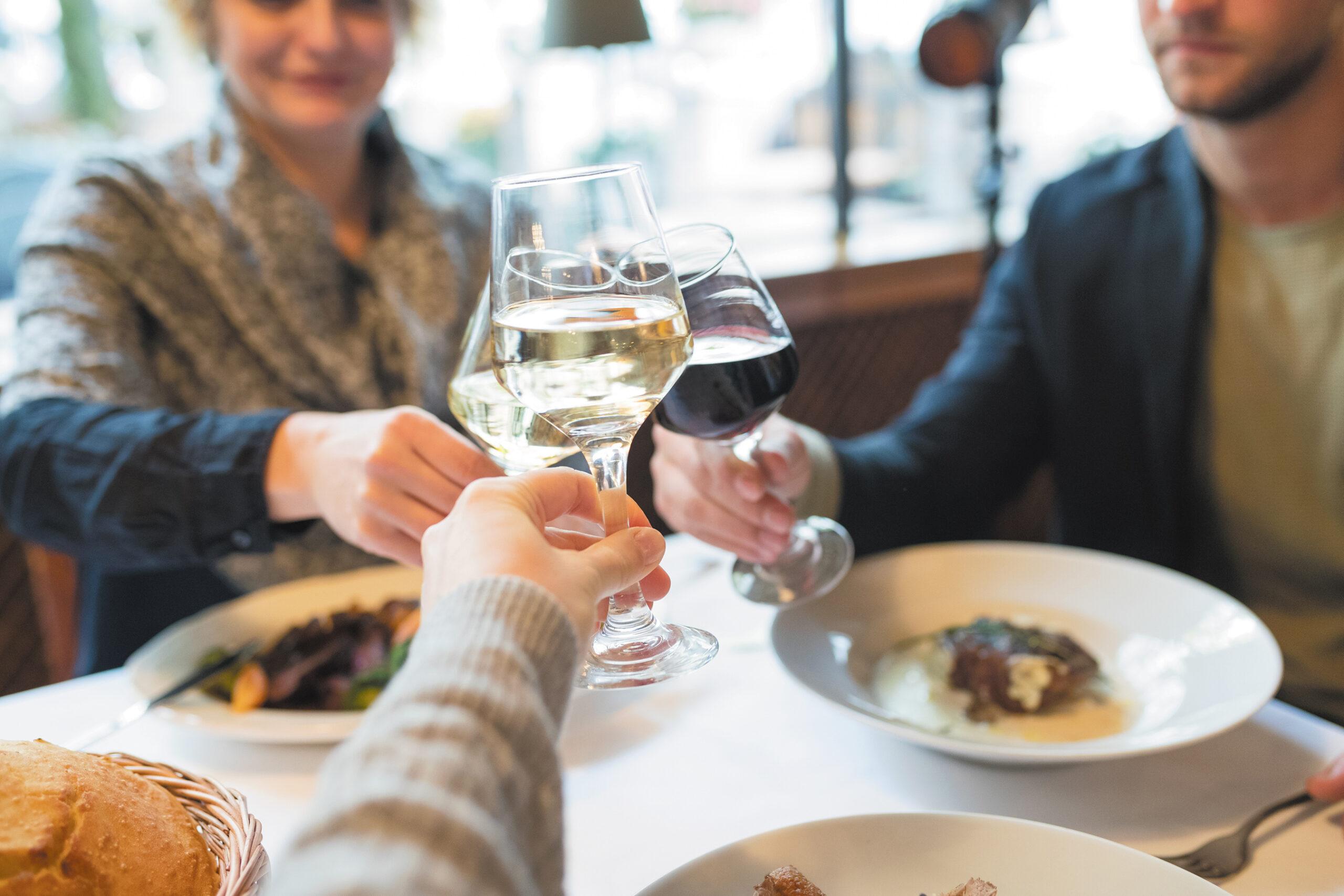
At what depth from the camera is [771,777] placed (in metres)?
0.83

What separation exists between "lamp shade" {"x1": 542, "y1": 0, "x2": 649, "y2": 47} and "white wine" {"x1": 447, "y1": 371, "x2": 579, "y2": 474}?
2.11m

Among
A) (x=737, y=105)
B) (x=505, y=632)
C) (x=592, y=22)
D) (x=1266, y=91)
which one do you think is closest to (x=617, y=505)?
(x=505, y=632)

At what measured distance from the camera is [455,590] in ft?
1.44

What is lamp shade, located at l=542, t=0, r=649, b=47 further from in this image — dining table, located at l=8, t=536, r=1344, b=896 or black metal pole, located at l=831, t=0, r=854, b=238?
dining table, located at l=8, t=536, r=1344, b=896

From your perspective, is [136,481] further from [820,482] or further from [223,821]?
[820,482]

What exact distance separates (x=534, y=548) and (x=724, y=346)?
331 mm

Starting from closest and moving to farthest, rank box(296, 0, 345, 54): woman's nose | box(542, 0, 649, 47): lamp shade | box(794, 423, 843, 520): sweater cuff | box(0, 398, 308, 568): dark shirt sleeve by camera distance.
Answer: box(0, 398, 308, 568): dark shirt sleeve < box(794, 423, 843, 520): sweater cuff < box(296, 0, 345, 54): woman's nose < box(542, 0, 649, 47): lamp shade

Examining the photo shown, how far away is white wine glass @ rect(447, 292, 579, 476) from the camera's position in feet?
2.39

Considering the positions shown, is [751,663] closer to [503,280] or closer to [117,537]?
[503,280]

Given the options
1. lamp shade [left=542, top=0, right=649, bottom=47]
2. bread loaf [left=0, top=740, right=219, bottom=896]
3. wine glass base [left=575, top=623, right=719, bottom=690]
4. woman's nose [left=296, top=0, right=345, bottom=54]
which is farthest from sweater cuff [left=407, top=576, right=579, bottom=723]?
lamp shade [left=542, top=0, right=649, bottom=47]

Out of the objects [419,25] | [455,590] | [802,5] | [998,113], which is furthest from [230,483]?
[802,5]

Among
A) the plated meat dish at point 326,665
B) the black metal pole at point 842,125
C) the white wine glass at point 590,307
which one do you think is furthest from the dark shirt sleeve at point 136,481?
the black metal pole at point 842,125

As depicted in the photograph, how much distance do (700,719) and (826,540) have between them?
8.7 inches

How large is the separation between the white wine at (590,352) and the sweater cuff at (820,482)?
0.64 m
